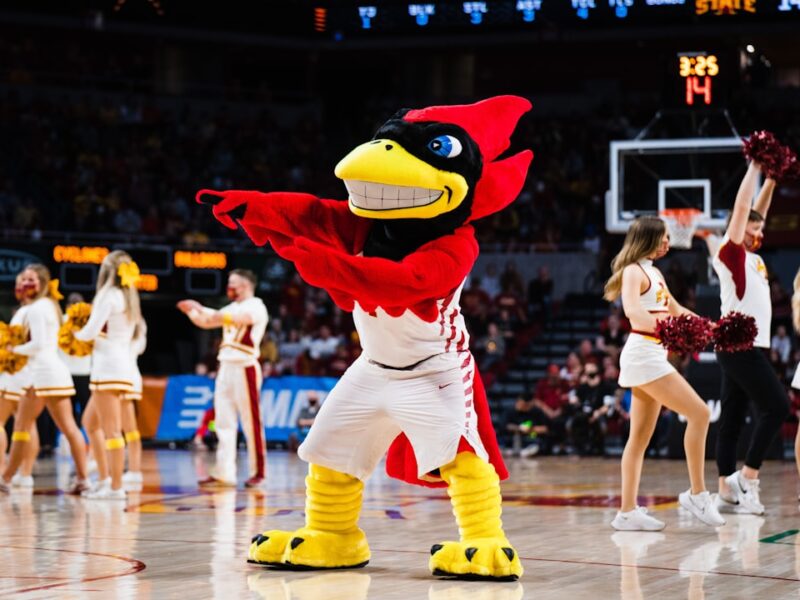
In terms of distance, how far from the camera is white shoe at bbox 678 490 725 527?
7594 millimetres

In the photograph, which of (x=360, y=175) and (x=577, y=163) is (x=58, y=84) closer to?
(x=577, y=163)

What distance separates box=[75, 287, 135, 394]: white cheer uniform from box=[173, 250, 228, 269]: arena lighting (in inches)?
349

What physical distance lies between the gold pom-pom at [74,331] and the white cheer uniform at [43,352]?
0.12 m

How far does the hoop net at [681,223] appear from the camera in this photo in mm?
13305

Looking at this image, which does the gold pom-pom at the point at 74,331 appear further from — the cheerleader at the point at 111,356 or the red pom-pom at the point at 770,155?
the red pom-pom at the point at 770,155

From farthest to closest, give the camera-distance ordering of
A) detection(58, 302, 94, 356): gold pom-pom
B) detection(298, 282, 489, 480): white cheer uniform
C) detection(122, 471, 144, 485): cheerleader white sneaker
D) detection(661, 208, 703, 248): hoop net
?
1. detection(661, 208, 703, 248): hoop net
2. detection(122, 471, 144, 485): cheerleader white sneaker
3. detection(58, 302, 94, 356): gold pom-pom
4. detection(298, 282, 489, 480): white cheer uniform

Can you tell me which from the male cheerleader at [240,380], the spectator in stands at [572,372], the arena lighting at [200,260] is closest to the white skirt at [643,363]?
the male cheerleader at [240,380]

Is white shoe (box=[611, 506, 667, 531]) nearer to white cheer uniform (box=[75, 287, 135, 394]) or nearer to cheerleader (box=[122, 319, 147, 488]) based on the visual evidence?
white cheer uniform (box=[75, 287, 135, 394])

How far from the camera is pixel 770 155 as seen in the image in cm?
765

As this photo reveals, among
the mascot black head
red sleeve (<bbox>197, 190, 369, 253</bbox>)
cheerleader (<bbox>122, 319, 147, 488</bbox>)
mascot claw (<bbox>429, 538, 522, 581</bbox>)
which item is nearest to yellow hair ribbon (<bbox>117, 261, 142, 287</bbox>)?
cheerleader (<bbox>122, 319, 147, 488</bbox>)

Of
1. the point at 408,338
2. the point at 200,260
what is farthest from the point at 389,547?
the point at 200,260

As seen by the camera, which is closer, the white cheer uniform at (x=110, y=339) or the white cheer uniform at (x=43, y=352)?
the white cheer uniform at (x=110, y=339)

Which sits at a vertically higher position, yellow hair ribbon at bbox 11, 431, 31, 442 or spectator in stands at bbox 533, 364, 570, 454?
yellow hair ribbon at bbox 11, 431, 31, 442

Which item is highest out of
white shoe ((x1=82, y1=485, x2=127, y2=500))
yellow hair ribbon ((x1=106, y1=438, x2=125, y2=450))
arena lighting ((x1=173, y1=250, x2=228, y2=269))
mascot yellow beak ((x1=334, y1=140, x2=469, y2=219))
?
mascot yellow beak ((x1=334, y1=140, x2=469, y2=219))
